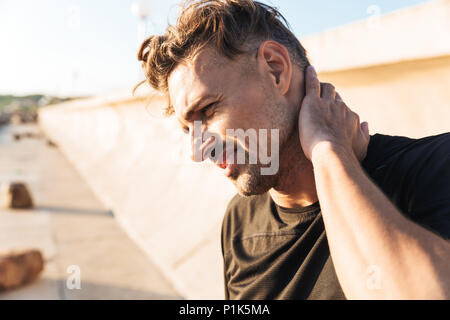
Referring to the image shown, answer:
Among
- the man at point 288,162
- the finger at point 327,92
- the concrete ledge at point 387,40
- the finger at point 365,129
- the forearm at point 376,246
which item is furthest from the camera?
the concrete ledge at point 387,40

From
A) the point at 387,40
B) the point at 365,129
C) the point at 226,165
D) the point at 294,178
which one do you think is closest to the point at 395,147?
the point at 365,129

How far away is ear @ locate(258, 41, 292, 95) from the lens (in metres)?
2.10

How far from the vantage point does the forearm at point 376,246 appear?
45.7 inches

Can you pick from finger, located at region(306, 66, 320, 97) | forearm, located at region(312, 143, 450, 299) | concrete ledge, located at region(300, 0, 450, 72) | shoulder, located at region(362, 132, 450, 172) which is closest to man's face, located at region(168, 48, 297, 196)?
finger, located at region(306, 66, 320, 97)

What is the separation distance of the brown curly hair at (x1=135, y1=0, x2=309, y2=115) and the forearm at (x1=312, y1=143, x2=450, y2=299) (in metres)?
1.01

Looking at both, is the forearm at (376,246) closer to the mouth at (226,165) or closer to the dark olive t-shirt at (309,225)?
the dark olive t-shirt at (309,225)

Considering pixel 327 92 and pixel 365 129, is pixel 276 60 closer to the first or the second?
pixel 327 92

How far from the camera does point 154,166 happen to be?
784cm

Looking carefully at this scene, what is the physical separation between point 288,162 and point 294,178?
0.09 m

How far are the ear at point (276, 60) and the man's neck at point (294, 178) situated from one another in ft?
0.98

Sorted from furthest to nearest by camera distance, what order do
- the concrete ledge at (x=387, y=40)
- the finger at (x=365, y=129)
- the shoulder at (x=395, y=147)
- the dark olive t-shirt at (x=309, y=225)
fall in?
the concrete ledge at (x=387, y=40) → the finger at (x=365, y=129) → the shoulder at (x=395, y=147) → the dark olive t-shirt at (x=309, y=225)

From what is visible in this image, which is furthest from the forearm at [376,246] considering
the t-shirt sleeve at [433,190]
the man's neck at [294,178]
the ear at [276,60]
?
the ear at [276,60]

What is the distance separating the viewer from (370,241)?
125 centimetres
